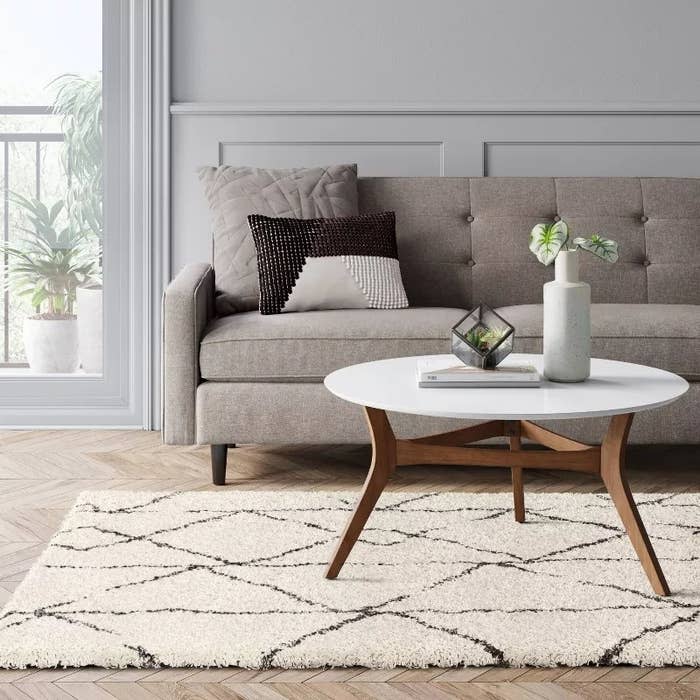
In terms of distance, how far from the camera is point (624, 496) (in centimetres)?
209

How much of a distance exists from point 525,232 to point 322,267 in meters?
0.75

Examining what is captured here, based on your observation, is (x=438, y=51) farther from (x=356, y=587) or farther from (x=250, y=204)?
(x=356, y=587)

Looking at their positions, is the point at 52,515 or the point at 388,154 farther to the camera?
the point at 388,154

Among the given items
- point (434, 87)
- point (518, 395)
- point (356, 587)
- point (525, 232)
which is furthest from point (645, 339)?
point (434, 87)

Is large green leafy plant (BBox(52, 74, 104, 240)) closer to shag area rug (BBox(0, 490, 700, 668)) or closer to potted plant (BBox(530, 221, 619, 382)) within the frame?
shag area rug (BBox(0, 490, 700, 668))

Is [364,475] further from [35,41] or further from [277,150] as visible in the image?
[35,41]

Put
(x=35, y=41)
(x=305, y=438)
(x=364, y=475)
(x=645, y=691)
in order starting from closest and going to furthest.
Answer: (x=645, y=691), (x=305, y=438), (x=364, y=475), (x=35, y=41)

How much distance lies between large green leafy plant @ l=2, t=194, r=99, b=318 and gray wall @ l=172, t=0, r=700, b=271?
1.15 feet

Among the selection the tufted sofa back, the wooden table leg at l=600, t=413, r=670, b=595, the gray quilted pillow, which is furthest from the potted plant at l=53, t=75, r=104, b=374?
the wooden table leg at l=600, t=413, r=670, b=595

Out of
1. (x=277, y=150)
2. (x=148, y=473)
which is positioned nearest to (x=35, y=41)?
(x=277, y=150)

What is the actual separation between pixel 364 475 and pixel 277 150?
134 centimetres

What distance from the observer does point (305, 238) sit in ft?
10.7

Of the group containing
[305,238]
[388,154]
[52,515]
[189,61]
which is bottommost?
[52,515]

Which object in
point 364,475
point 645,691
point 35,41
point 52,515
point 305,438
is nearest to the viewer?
point 645,691
